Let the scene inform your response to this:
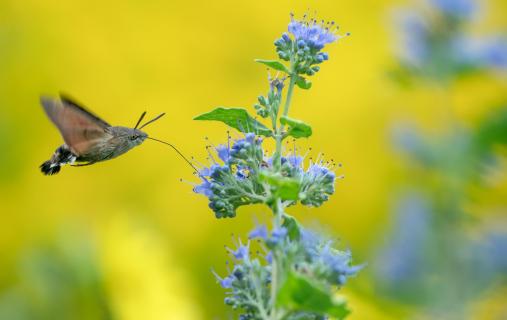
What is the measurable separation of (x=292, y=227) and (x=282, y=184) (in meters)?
0.15

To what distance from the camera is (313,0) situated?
884cm

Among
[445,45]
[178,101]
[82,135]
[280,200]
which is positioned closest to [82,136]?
[82,135]

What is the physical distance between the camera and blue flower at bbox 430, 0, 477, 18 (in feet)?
A: 17.5

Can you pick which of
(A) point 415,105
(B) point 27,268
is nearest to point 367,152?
(A) point 415,105

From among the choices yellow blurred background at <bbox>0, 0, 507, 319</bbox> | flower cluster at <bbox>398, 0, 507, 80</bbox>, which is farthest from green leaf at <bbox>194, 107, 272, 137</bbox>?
yellow blurred background at <bbox>0, 0, 507, 319</bbox>

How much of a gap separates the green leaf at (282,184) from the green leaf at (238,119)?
17cm

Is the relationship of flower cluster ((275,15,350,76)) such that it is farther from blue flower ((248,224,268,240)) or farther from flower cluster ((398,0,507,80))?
flower cluster ((398,0,507,80))

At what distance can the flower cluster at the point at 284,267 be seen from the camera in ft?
6.64

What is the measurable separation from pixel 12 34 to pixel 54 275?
2909mm

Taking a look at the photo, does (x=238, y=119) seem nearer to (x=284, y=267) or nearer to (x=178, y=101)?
(x=284, y=267)

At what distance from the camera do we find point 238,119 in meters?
2.25

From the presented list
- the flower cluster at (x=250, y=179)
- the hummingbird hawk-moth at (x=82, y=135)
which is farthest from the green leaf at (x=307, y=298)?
the hummingbird hawk-moth at (x=82, y=135)

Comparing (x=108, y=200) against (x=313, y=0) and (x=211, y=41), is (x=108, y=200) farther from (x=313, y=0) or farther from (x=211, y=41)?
(x=313, y=0)

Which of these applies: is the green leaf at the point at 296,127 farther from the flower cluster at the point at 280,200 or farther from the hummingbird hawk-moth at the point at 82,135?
Answer: the hummingbird hawk-moth at the point at 82,135
